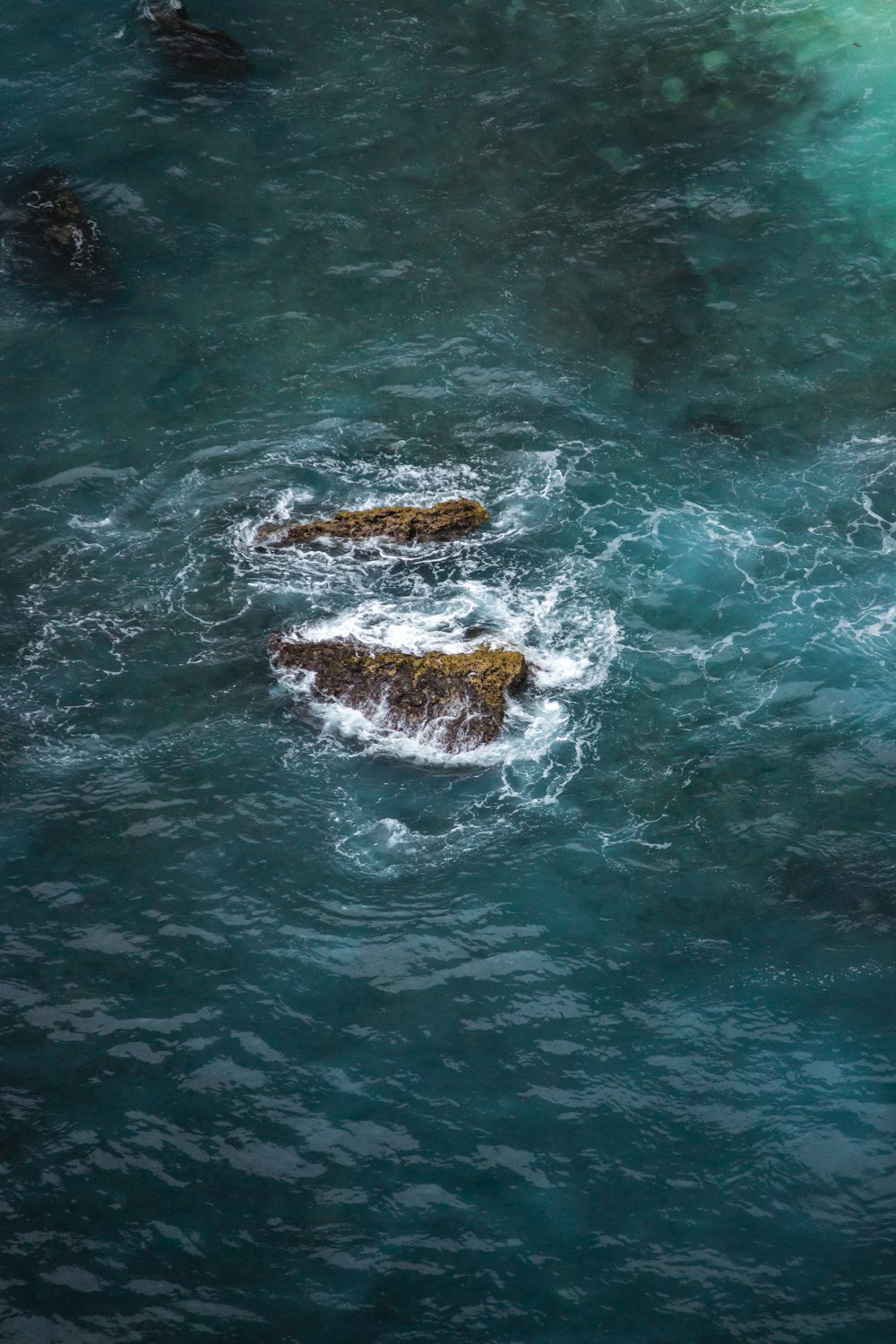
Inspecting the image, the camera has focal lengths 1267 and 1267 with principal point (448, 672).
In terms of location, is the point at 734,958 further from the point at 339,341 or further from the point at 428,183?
the point at 428,183

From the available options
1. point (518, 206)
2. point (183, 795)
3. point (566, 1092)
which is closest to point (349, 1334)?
point (566, 1092)

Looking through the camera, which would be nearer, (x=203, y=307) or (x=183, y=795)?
(x=183, y=795)

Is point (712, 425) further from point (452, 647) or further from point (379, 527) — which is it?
point (452, 647)

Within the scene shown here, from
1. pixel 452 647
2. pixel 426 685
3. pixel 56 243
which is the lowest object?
pixel 426 685

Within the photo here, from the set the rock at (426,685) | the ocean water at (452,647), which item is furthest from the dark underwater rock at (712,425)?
the rock at (426,685)

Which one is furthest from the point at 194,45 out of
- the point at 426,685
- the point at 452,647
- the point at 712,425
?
the point at 426,685

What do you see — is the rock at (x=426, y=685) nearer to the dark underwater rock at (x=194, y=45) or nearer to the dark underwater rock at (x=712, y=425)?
the dark underwater rock at (x=712, y=425)
